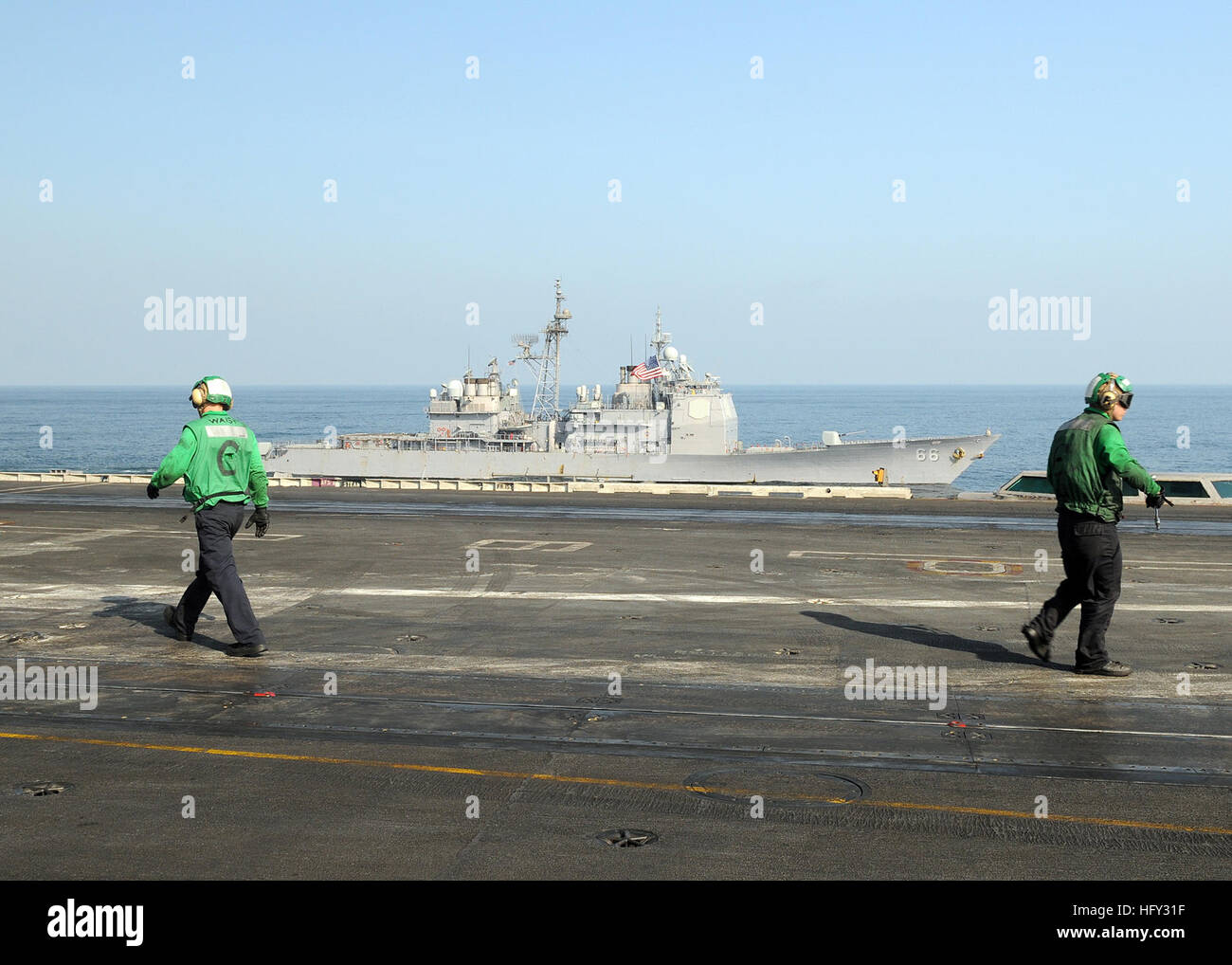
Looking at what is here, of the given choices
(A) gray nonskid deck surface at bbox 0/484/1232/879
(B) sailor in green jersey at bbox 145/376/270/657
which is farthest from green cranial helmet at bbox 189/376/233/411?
(A) gray nonskid deck surface at bbox 0/484/1232/879

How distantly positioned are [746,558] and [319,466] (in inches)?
2336

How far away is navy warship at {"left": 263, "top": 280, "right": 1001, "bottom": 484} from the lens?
6781cm

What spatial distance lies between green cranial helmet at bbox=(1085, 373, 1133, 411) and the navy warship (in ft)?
189

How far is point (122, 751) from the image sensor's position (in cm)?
688

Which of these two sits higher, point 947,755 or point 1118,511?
point 1118,511

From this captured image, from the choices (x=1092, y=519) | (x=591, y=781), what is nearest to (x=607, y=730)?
(x=591, y=781)

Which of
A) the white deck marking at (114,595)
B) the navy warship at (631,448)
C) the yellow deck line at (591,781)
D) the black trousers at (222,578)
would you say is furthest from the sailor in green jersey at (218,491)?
the navy warship at (631,448)

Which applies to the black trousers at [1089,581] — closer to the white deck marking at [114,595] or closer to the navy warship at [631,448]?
the white deck marking at [114,595]

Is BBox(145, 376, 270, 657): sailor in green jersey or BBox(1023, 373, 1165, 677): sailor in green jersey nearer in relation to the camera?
BBox(1023, 373, 1165, 677): sailor in green jersey

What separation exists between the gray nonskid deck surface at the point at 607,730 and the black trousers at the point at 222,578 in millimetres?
334

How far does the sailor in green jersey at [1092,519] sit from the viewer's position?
9141mm

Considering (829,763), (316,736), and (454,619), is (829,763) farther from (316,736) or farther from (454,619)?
(454,619)

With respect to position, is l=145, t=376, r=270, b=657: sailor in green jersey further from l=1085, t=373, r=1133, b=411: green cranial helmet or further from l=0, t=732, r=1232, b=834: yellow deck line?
l=1085, t=373, r=1133, b=411: green cranial helmet
